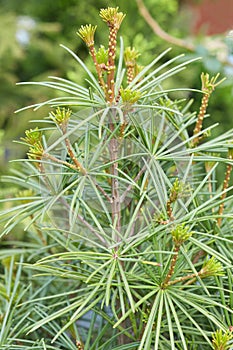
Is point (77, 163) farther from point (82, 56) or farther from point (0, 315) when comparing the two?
point (82, 56)

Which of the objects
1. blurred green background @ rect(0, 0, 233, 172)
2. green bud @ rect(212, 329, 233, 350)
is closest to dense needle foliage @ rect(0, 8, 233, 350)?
green bud @ rect(212, 329, 233, 350)

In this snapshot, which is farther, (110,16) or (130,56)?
(130,56)

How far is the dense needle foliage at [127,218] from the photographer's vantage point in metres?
0.40

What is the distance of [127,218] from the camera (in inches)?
20.2

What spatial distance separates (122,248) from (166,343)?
0.29 feet

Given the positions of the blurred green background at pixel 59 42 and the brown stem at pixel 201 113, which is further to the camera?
the blurred green background at pixel 59 42

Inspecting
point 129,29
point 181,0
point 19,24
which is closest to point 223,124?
point 129,29

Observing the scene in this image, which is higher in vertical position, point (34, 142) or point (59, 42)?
point (59, 42)

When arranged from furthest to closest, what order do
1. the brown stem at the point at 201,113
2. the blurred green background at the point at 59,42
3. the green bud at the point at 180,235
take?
the blurred green background at the point at 59,42
the brown stem at the point at 201,113
the green bud at the point at 180,235

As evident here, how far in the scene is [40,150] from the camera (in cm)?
42

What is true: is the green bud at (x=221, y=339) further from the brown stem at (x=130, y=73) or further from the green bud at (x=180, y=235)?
the brown stem at (x=130, y=73)

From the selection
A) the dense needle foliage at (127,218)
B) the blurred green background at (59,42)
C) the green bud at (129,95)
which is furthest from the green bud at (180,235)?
the blurred green background at (59,42)

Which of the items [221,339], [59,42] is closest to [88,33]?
[221,339]

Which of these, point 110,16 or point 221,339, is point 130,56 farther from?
point 221,339
